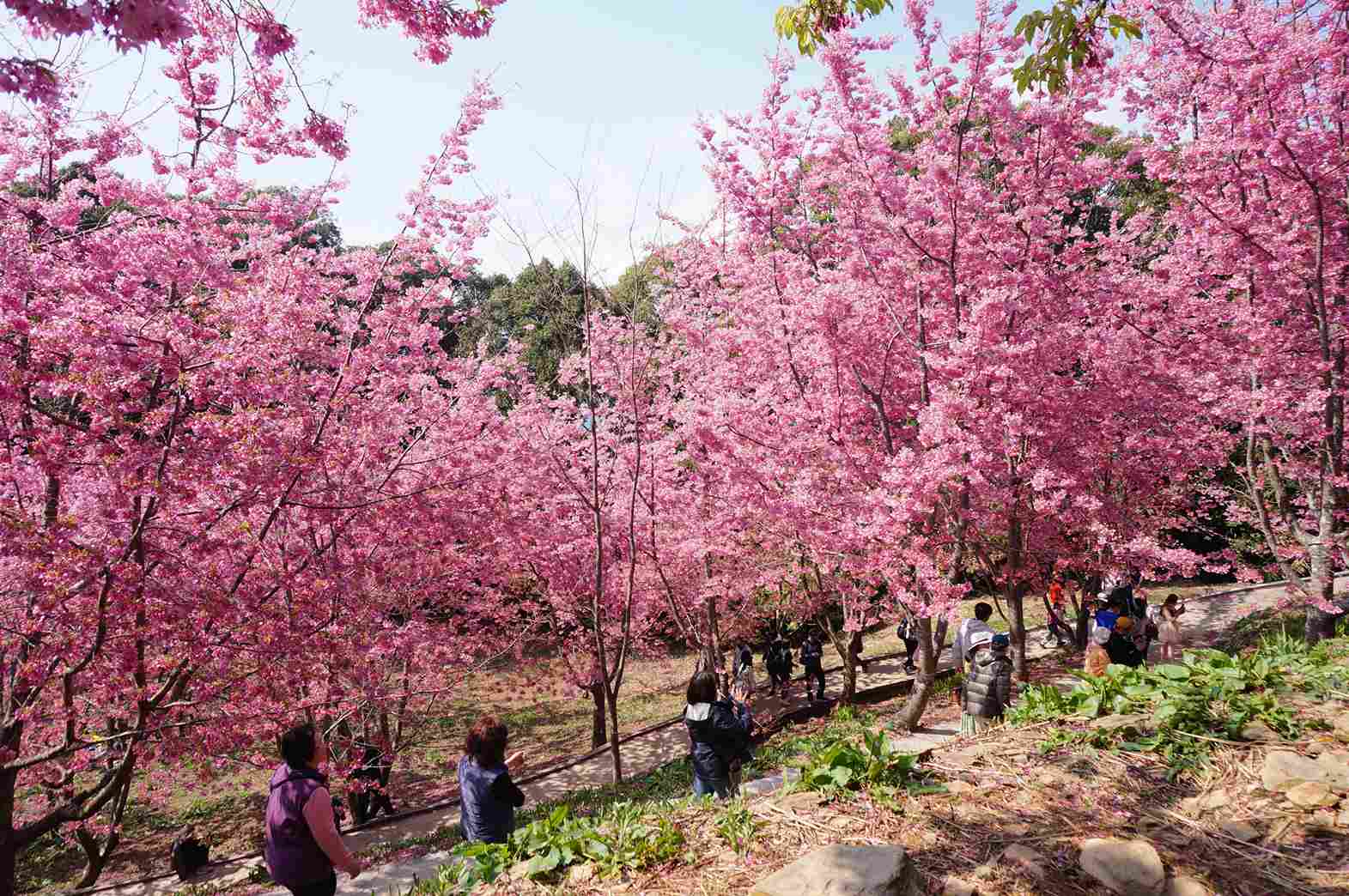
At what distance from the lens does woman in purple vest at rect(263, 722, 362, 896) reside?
3551mm

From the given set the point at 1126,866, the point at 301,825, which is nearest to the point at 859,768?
the point at 1126,866

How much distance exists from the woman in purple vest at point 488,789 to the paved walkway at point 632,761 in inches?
25.2

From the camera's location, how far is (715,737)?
496 centimetres

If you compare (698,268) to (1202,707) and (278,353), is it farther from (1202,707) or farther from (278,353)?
(1202,707)

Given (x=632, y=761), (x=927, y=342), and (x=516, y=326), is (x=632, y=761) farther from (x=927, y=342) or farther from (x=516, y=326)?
(x=516, y=326)

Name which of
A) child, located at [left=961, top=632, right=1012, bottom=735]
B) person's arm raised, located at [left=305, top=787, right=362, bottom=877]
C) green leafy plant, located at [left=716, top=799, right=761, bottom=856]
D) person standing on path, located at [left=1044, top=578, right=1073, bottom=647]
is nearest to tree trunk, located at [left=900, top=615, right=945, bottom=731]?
child, located at [left=961, top=632, right=1012, bottom=735]

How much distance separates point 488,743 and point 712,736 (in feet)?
5.05

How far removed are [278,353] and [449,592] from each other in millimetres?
6669

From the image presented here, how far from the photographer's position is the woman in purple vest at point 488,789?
169 inches

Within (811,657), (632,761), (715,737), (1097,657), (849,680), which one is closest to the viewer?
(715,737)

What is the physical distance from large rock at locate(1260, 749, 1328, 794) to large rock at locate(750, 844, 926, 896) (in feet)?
6.08

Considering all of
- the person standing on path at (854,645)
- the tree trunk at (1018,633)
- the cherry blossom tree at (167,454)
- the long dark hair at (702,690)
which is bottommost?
the person standing on path at (854,645)

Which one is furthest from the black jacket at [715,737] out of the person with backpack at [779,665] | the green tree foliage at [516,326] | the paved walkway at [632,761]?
the green tree foliage at [516,326]

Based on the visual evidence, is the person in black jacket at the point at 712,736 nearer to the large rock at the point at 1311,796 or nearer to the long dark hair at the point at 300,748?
the long dark hair at the point at 300,748
